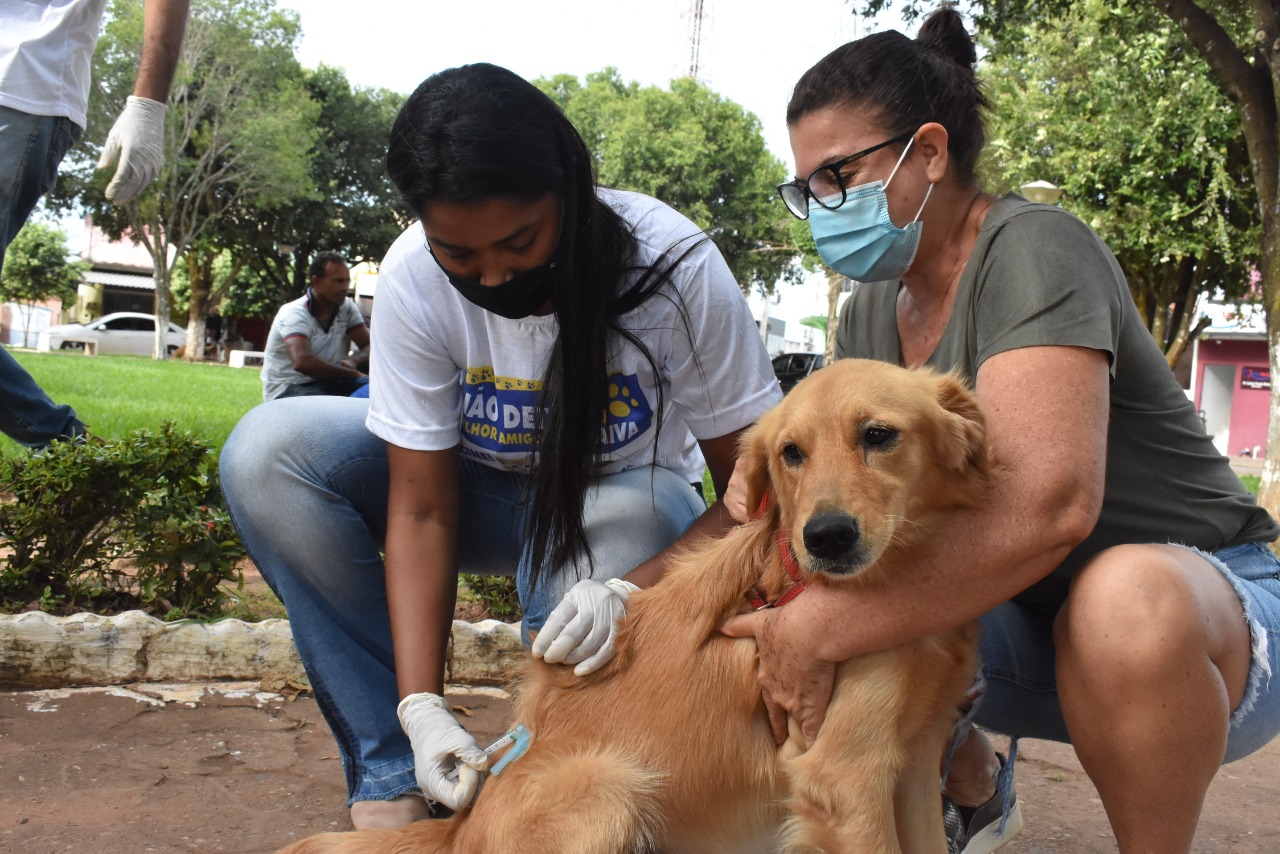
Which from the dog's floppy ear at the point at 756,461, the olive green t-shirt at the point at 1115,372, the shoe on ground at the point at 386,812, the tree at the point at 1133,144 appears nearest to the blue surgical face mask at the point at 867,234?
the olive green t-shirt at the point at 1115,372

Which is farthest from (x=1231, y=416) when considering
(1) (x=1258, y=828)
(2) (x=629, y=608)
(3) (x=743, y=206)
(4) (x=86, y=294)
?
(4) (x=86, y=294)

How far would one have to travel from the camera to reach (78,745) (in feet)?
10.9

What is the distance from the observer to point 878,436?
2.29m

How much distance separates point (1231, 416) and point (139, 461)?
1207 inches

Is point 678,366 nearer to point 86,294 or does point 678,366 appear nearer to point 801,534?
point 801,534

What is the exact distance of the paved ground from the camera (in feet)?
9.20

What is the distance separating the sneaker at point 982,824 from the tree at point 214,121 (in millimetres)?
36881

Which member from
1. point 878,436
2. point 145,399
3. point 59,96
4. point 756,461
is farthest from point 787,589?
point 145,399

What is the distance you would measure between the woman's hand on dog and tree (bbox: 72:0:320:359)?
A: 3688 centimetres

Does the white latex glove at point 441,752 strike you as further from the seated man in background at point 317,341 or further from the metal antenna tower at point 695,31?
the metal antenna tower at point 695,31

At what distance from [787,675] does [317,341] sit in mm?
8947

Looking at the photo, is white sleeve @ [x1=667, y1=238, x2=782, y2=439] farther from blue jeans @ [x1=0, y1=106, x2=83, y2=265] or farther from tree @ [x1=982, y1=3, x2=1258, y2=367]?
tree @ [x1=982, y1=3, x2=1258, y2=367]

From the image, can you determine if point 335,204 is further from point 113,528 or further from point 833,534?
point 833,534

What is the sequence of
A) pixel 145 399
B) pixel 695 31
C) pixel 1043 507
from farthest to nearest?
pixel 695 31 < pixel 145 399 < pixel 1043 507
